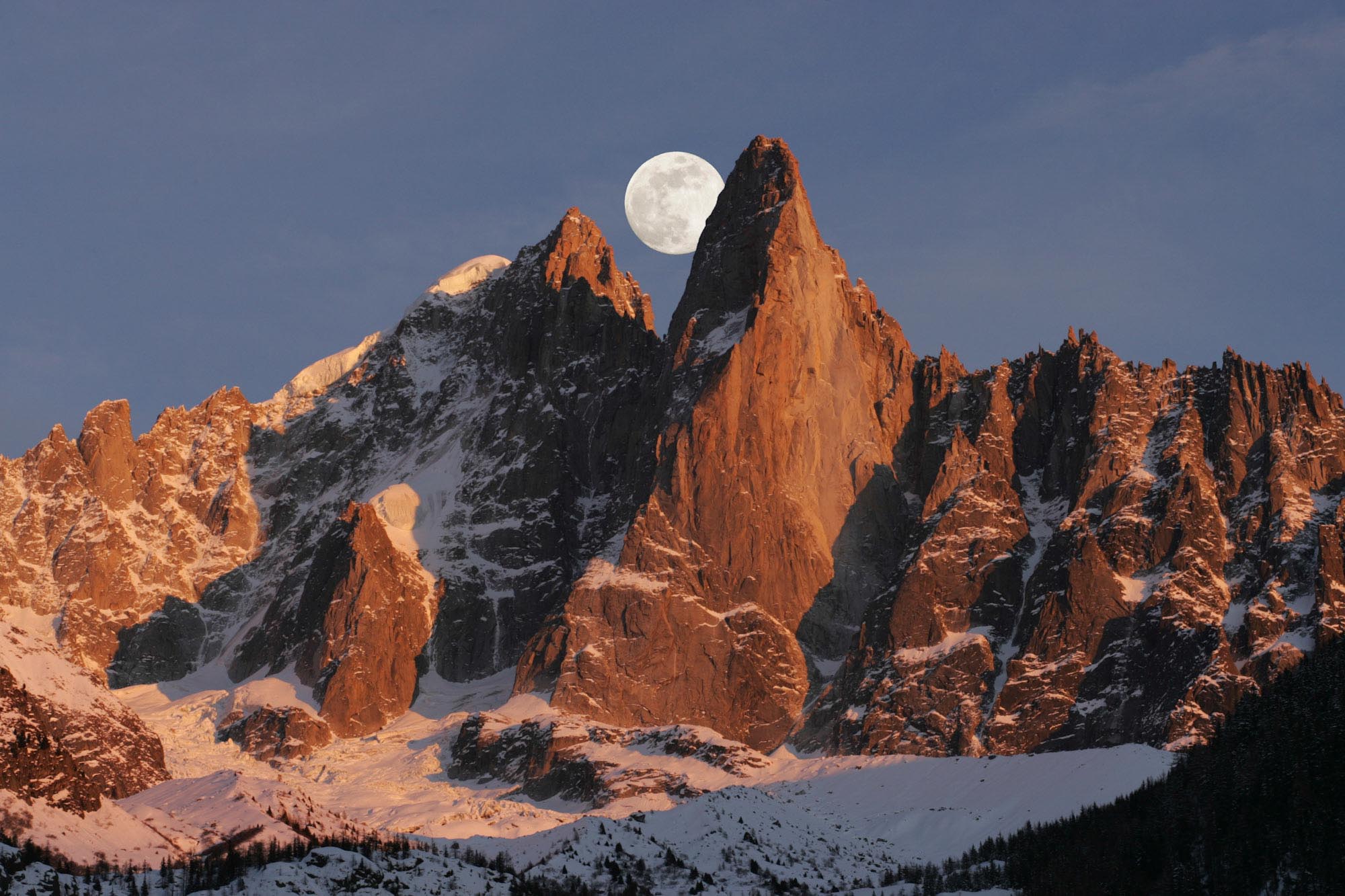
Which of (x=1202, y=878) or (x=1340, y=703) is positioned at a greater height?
(x=1340, y=703)

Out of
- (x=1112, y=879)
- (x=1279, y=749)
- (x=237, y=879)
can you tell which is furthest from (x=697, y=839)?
(x=237, y=879)

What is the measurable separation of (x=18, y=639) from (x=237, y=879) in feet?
131

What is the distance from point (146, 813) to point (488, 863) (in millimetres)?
28363

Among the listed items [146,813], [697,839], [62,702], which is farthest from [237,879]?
[697,839]

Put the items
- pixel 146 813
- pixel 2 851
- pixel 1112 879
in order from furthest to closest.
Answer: pixel 1112 879, pixel 146 813, pixel 2 851

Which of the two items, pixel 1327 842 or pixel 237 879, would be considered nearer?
pixel 237 879

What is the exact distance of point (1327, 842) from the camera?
519ft

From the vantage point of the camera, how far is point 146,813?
502 ft

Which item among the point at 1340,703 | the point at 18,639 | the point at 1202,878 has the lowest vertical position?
the point at 1202,878

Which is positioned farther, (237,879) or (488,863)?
(488,863)

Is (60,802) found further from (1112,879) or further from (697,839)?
(1112,879)

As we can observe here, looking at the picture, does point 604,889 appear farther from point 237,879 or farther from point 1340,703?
point 1340,703

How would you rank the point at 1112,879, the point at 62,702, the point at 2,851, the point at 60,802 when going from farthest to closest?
the point at 1112,879
the point at 62,702
the point at 60,802
the point at 2,851

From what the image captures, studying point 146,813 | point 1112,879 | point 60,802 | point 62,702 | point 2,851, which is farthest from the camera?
point 1112,879
